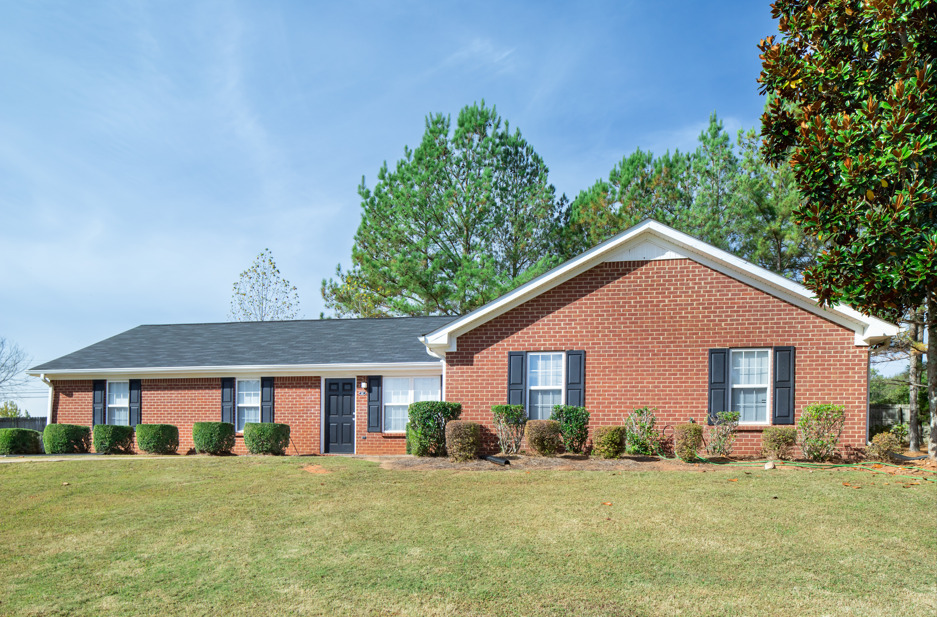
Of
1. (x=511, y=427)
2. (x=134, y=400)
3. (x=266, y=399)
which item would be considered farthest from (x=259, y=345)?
(x=511, y=427)

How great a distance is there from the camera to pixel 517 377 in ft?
48.7

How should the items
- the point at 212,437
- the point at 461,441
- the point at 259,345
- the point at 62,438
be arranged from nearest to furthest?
the point at 461,441 → the point at 212,437 → the point at 62,438 → the point at 259,345

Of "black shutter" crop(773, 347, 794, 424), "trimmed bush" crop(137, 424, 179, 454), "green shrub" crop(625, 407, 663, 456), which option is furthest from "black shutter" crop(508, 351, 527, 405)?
"trimmed bush" crop(137, 424, 179, 454)

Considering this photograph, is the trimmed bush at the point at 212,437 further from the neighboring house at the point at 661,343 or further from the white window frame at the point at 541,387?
the white window frame at the point at 541,387

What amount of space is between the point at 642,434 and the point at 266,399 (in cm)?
1059

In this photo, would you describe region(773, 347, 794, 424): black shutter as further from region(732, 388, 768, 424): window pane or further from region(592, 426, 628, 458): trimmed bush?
region(592, 426, 628, 458): trimmed bush

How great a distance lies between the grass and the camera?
5883mm

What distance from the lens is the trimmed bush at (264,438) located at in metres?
16.9

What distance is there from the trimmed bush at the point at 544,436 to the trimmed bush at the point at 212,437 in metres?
8.34

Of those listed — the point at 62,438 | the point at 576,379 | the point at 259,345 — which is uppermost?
the point at 259,345

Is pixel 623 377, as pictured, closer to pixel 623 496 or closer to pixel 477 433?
pixel 477 433

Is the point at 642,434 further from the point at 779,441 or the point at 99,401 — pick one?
the point at 99,401

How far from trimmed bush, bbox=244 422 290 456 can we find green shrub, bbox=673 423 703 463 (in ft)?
32.1

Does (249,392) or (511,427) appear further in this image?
(249,392)
